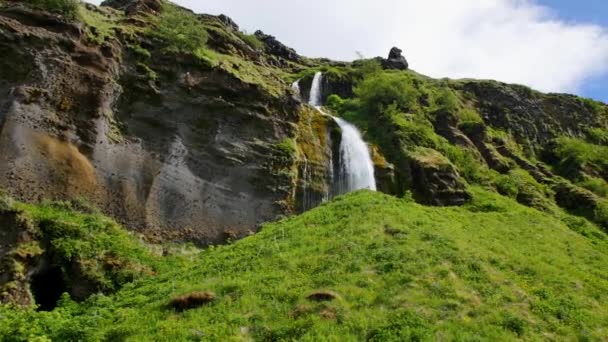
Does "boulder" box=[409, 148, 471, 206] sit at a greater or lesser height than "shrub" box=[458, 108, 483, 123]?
lesser

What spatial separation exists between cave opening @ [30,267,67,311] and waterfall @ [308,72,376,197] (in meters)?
17.2

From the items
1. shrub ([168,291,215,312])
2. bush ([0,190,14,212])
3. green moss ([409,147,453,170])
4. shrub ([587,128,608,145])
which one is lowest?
shrub ([168,291,215,312])

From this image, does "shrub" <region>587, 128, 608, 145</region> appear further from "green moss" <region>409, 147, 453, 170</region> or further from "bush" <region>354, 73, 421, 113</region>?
"green moss" <region>409, 147, 453, 170</region>

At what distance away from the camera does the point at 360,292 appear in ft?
56.7

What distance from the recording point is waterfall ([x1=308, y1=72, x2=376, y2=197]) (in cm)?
3419

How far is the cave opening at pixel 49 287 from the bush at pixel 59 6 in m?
15.1

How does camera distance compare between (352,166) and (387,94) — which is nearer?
(352,166)

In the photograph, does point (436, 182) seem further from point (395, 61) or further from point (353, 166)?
point (395, 61)

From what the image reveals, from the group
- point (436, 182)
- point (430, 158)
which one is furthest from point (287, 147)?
point (430, 158)

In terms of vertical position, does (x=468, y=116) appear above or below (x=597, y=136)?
below

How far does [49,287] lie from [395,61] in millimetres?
59676

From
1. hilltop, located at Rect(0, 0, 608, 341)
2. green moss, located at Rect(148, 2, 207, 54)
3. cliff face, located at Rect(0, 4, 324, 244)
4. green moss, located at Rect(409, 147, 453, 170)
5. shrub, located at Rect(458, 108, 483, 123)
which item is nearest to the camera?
hilltop, located at Rect(0, 0, 608, 341)

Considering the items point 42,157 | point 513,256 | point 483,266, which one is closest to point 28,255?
point 42,157

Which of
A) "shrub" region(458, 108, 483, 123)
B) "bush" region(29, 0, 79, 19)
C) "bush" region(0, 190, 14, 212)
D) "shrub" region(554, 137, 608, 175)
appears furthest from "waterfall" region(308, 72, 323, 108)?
"bush" region(0, 190, 14, 212)
